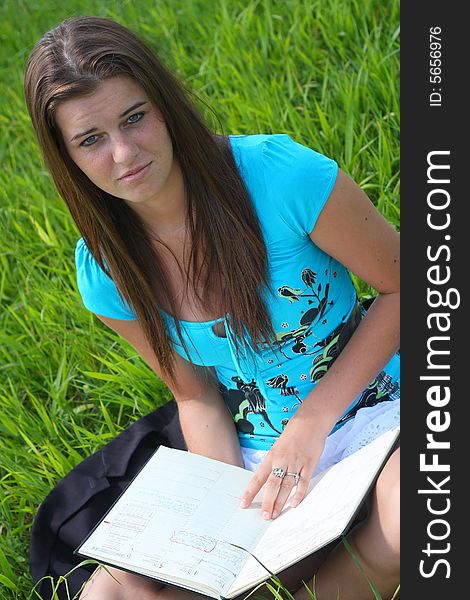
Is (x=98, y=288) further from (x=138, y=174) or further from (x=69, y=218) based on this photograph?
(x=69, y=218)

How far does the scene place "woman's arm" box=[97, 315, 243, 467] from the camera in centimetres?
220

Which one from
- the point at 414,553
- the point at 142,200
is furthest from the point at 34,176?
the point at 414,553

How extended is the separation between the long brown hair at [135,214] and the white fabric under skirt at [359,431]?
26cm

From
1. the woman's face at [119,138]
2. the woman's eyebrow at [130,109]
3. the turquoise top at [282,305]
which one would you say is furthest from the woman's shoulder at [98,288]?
the woman's eyebrow at [130,109]

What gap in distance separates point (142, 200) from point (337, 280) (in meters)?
0.46

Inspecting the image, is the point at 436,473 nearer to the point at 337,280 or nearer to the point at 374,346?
the point at 374,346

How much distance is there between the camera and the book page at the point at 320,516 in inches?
68.5

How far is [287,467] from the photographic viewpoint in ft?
6.46

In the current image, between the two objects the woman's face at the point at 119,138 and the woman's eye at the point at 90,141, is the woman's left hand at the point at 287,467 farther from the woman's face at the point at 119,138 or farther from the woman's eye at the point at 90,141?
the woman's eye at the point at 90,141

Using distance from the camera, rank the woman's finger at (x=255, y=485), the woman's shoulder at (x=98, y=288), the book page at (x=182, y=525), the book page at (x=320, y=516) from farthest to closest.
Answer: the woman's shoulder at (x=98, y=288) → the woman's finger at (x=255, y=485) → the book page at (x=182, y=525) → the book page at (x=320, y=516)

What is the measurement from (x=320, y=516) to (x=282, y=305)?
46 centimetres

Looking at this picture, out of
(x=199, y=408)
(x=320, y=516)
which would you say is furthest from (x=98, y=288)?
(x=320, y=516)

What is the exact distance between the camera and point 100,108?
72.2 inches

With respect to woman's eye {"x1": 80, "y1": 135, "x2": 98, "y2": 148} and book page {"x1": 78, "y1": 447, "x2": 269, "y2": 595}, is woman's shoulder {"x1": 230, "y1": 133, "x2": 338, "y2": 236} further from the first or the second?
book page {"x1": 78, "y1": 447, "x2": 269, "y2": 595}
